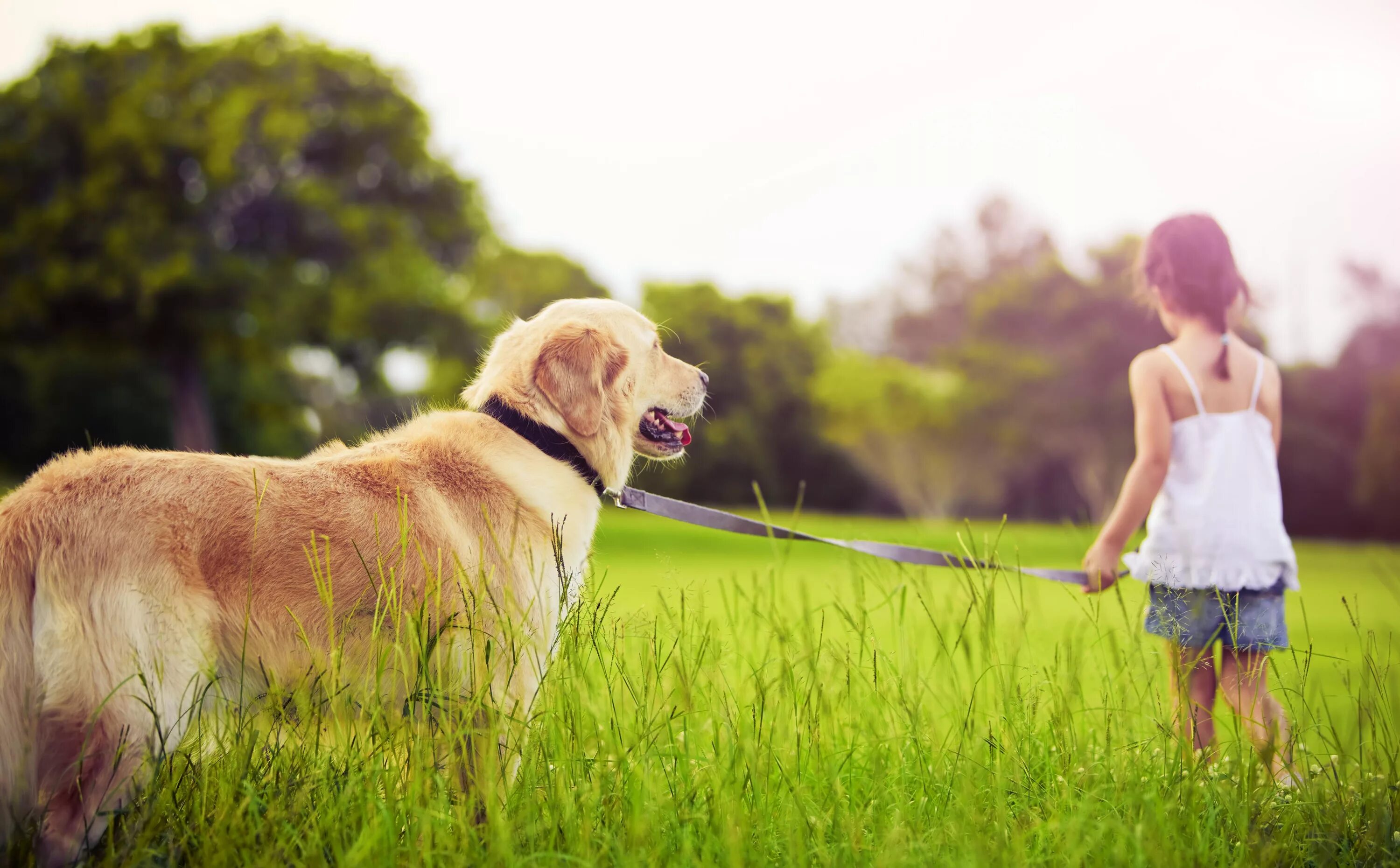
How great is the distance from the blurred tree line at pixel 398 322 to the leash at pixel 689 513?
16.7ft

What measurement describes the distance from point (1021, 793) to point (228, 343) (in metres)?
20.5

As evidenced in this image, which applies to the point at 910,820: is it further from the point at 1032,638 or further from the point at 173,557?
the point at 173,557

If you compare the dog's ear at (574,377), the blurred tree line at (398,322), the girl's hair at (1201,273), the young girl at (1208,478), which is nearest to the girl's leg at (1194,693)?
the young girl at (1208,478)

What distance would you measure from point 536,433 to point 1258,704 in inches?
106

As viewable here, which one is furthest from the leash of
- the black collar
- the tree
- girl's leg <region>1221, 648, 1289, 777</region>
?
the tree

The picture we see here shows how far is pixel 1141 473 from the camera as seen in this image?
11.9 feet

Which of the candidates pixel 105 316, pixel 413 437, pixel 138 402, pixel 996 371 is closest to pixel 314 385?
pixel 138 402

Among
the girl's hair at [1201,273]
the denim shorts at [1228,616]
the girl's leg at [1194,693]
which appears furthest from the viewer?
the girl's hair at [1201,273]

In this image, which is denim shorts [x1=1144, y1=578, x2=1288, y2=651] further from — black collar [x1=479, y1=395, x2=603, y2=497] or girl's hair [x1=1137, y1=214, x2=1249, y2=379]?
black collar [x1=479, y1=395, x2=603, y2=497]

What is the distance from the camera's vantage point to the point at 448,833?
223 centimetres

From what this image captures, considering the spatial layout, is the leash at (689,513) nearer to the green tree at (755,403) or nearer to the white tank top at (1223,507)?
the white tank top at (1223,507)

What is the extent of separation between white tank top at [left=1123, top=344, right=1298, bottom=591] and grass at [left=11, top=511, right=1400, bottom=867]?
0.52 meters

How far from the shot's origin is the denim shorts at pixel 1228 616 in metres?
3.30

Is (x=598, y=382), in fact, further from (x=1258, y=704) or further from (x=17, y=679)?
(x=1258, y=704)
